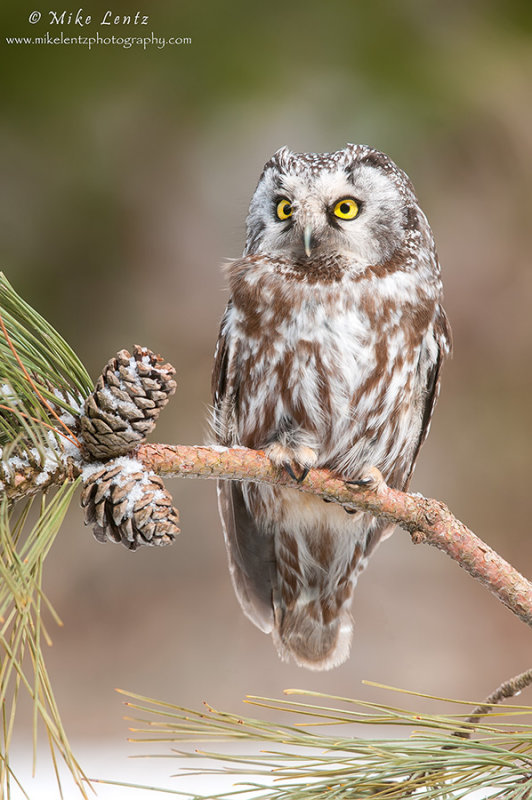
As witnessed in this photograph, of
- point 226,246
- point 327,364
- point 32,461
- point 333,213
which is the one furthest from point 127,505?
point 226,246

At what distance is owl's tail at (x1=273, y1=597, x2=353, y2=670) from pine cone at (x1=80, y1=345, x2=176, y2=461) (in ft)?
3.13

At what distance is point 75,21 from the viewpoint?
6.78ft

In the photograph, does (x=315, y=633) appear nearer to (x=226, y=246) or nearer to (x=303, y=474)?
(x=303, y=474)

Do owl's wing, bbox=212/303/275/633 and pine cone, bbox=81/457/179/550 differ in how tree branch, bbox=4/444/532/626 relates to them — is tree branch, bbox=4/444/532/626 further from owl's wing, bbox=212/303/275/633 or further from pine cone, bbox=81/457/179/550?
owl's wing, bbox=212/303/275/633

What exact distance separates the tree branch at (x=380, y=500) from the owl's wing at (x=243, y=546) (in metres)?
0.44

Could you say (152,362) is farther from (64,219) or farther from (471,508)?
(471,508)

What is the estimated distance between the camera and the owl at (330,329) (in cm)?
126

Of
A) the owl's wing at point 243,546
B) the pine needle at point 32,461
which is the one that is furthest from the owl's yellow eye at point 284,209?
the pine needle at point 32,461

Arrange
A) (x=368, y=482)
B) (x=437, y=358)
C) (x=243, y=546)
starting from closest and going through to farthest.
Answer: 1. (x=368, y=482)
2. (x=437, y=358)
3. (x=243, y=546)

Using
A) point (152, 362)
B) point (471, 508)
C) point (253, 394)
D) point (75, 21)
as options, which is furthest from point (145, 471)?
point (471, 508)

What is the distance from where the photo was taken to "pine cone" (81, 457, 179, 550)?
0.76 metres

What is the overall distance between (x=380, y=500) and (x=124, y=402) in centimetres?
42

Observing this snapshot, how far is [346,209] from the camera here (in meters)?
1.30
